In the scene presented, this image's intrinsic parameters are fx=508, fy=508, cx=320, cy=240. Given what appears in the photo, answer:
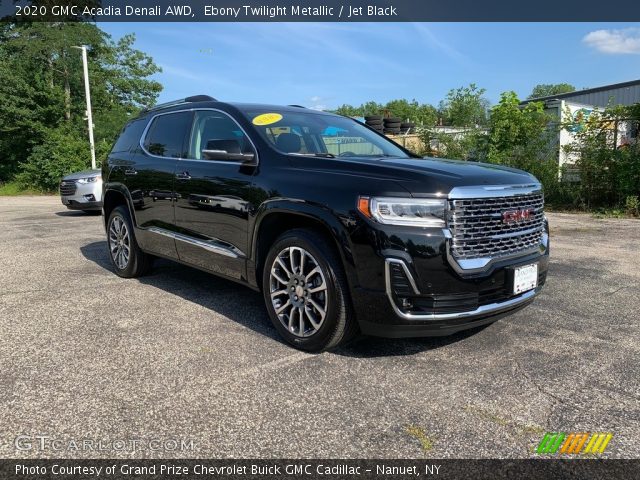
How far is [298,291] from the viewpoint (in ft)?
11.5

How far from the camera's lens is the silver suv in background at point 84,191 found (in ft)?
39.3

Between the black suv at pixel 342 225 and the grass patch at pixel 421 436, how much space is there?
0.65m

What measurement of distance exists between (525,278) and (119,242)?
14.4 feet

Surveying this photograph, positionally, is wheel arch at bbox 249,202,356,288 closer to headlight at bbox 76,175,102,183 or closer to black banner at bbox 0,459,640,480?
black banner at bbox 0,459,640,480

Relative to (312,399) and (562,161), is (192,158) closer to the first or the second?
(312,399)

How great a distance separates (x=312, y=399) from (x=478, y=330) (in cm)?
167

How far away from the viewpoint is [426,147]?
1405 centimetres

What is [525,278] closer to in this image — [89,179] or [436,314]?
[436,314]

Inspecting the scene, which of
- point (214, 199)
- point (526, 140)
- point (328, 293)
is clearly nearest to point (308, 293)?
point (328, 293)

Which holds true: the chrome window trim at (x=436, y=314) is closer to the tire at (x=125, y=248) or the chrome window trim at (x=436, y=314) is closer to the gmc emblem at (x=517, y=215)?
the gmc emblem at (x=517, y=215)

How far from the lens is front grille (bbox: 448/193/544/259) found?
304cm

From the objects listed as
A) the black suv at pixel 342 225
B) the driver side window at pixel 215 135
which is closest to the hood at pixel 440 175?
the black suv at pixel 342 225

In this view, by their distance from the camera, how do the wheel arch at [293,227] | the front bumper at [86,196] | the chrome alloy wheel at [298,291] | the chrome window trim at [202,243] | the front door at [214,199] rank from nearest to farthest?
the wheel arch at [293,227] → the chrome alloy wheel at [298,291] → the front door at [214,199] → the chrome window trim at [202,243] → the front bumper at [86,196]

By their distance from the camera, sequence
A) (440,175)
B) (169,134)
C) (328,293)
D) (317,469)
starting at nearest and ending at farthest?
1. (317,469)
2. (440,175)
3. (328,293)
4. (169,134)
